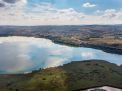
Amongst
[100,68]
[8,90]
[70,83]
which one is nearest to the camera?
[8,90]

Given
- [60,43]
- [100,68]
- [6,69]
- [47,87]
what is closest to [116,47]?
[60,43]

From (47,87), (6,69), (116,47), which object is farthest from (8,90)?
(116,47)

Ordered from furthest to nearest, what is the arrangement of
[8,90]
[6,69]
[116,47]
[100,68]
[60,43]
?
[60,43] → [116,47] → [6,69] → [100,68] → [8,90]

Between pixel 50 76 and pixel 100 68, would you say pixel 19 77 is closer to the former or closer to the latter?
pixel 50 76

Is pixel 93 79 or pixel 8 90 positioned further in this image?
pixel 93 79

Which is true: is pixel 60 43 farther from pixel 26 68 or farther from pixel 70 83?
pixel 70 83

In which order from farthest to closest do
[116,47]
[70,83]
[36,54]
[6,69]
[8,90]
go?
[116,47] < [36,54] < [6,69] < [70,83] < [8,90]
